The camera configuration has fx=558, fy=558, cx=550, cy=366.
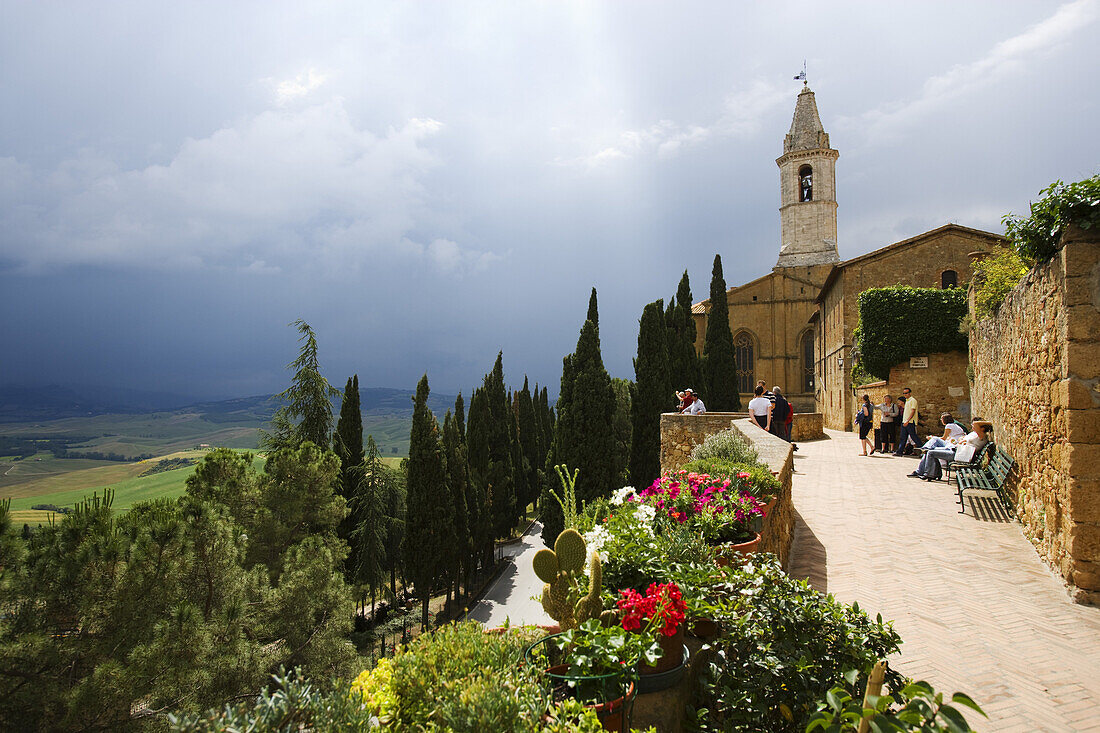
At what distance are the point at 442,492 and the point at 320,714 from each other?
19.4m

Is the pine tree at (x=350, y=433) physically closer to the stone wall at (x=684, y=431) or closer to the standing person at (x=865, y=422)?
the stone wall at (x=684, y=431)

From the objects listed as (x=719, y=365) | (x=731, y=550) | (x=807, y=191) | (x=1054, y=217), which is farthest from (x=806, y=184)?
(x=731, y=550)

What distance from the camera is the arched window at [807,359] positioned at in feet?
133

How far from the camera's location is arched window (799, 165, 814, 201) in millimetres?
44875

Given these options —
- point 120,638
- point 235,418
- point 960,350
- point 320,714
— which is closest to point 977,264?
point 960,350

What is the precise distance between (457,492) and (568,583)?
20365 mm

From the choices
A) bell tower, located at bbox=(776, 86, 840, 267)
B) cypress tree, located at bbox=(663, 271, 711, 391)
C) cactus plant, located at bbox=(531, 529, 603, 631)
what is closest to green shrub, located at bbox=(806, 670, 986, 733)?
cactus plant, located at bbox=(531, 529, 603, 631)

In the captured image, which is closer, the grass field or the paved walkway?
the grass field

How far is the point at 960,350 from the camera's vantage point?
1744 centimetres

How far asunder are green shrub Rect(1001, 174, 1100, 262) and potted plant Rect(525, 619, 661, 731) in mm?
5355

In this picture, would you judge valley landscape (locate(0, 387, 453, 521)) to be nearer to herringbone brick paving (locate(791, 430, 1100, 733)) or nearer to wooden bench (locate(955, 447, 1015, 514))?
herringbone brick paving (locate(791, 430, 1100, 733))

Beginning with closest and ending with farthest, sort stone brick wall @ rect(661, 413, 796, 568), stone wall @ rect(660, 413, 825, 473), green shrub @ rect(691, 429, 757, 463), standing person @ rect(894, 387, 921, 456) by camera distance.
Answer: stone brick wall @ rect(661, 413, 796, 568) < green shrub @ rect(691, 429, 757, 463) < stone wall @ rect(660, 413, 825, 473) < standing person @ rect(894, 387, 921, 456)

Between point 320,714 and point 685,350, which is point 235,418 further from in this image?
point 320,714

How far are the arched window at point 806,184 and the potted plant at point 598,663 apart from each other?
163 ft
